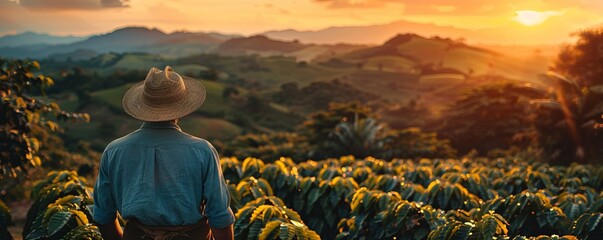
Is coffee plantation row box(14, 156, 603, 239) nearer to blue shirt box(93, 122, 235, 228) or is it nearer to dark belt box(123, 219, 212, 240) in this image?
dark belt box(123, 219, 212, 240)

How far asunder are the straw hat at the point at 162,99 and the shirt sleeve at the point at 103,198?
0.31 meters

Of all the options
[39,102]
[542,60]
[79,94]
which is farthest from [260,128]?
[542,60]

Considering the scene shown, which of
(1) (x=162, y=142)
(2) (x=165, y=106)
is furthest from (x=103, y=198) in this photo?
(2) (x=165, y=106)

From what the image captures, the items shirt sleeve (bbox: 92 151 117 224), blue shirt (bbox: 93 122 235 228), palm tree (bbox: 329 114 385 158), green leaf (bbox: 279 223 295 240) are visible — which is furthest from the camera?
palm tree (bbox: 329 114 385 158)

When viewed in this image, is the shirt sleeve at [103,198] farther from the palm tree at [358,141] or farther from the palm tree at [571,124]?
the palm tree at [358,141]

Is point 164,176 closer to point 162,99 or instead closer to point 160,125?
point 160,125

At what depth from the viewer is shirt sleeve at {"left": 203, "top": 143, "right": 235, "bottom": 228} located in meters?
2.75

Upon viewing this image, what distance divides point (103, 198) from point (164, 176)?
17.4 inches

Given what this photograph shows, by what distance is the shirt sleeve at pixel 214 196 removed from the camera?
2.75 meters

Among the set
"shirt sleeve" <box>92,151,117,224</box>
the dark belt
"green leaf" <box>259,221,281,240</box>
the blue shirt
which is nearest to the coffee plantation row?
"green leaf" <box>259,221,281,240</box>

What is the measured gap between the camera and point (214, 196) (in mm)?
2762

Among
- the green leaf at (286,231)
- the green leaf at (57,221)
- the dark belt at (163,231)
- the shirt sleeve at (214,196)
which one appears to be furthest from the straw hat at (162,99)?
the green leaf at (57,221)

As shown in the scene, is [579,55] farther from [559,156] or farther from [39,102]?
[39,102]

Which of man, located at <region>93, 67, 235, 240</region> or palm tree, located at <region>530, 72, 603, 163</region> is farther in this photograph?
palm tree, located at <region>530, 72, 603, 163</region>
